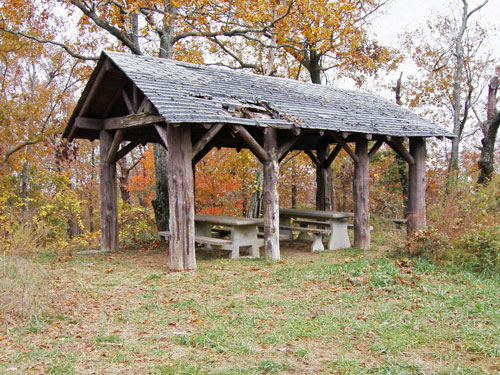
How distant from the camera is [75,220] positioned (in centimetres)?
2167

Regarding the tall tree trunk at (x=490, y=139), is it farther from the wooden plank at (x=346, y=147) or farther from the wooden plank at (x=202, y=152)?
the wooden plank at (x=202, y=152)

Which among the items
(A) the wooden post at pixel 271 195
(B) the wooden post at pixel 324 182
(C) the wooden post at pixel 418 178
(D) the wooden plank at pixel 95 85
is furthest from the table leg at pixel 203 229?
(C) the wooden post at pixel 418 178

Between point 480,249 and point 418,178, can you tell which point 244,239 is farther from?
point 418,178

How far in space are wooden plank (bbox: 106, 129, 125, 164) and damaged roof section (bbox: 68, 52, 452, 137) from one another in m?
1.66

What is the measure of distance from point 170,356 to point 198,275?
3476 millimetres

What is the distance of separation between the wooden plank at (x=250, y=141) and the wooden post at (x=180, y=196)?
3.13 feet

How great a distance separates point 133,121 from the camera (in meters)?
8.84

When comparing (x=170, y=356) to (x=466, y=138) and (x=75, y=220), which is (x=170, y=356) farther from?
(x=466, y=138)

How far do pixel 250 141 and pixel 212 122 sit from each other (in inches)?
45.5

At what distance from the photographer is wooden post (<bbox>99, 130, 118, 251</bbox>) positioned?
10.0 metres

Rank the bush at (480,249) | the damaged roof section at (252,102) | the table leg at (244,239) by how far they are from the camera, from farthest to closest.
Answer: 1. the table leg at (244,239)
2. the damaged roof section at (252,102)
3. the bush at (480,249)

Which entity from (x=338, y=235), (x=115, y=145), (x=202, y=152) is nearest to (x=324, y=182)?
(x=338, y=235)

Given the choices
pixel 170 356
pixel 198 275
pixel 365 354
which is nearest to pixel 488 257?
pixel 365 354

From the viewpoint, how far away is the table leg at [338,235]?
10.6 m
